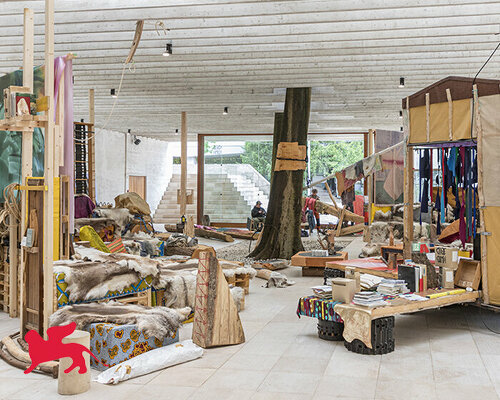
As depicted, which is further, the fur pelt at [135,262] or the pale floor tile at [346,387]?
the fur pelt at [135,262]

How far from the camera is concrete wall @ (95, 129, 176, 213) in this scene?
21.2 m

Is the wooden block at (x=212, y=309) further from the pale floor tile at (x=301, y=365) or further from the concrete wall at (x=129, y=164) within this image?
the concrete wall at (x=129, y=164)

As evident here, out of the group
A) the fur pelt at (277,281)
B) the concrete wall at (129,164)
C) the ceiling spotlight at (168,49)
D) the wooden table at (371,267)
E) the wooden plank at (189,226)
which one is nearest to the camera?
the wooden table at (371,267)

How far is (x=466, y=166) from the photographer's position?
21.5ft

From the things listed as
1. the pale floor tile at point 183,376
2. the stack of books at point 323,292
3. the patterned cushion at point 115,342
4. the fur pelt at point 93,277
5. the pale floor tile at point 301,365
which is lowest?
the pale floor tile at point 301,365

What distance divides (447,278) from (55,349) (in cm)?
385

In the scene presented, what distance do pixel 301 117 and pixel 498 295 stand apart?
6.24 metres

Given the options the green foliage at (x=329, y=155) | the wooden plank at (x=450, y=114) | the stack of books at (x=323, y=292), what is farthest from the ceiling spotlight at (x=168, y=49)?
the green foliage at (x=329, y=155)

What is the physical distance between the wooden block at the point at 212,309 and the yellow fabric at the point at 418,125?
112 inches

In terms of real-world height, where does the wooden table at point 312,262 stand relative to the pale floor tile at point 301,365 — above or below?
above

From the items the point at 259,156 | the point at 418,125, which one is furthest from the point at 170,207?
the point at 418,125

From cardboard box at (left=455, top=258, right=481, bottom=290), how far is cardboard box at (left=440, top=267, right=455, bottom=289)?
0.17 metres

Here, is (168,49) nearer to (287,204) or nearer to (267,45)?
(267,45)

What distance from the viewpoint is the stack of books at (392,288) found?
5492 millimetres
